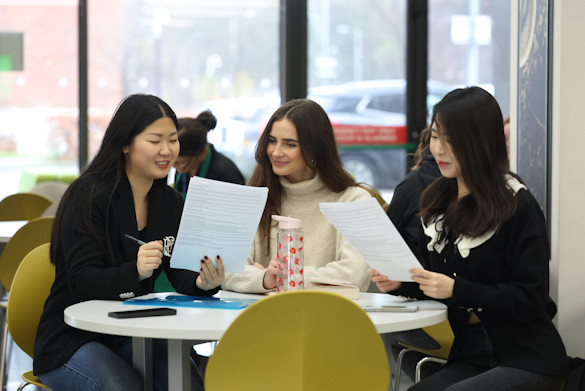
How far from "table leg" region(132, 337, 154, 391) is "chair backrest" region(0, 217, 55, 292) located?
1518mm

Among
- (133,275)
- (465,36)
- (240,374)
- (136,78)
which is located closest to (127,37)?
(136,78)

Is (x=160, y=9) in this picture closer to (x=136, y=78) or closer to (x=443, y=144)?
(x=136, y=78)

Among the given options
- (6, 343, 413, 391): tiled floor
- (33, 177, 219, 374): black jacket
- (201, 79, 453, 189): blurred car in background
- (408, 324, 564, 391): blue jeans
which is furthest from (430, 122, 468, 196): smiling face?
(201, 79, 453, 189): blurred car in background

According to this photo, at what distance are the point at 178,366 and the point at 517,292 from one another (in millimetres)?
942

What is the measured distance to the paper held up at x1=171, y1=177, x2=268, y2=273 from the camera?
6.77 ft

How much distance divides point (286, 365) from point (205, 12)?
5702 millimetres

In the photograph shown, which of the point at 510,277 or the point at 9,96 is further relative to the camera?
the point at 9,96

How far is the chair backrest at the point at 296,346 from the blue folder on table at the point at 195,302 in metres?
0.43

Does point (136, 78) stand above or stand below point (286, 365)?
above

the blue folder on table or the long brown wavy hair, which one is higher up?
the long brown wavy hair

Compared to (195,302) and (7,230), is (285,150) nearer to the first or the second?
(195,302)

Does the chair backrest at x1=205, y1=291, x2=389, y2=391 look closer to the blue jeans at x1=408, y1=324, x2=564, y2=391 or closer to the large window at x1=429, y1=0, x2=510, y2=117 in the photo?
the blue jeans at x1=408, y1=324, x2=564, y2=391

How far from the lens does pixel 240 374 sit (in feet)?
5.75

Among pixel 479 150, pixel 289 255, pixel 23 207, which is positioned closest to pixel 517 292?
pixel 479 150
